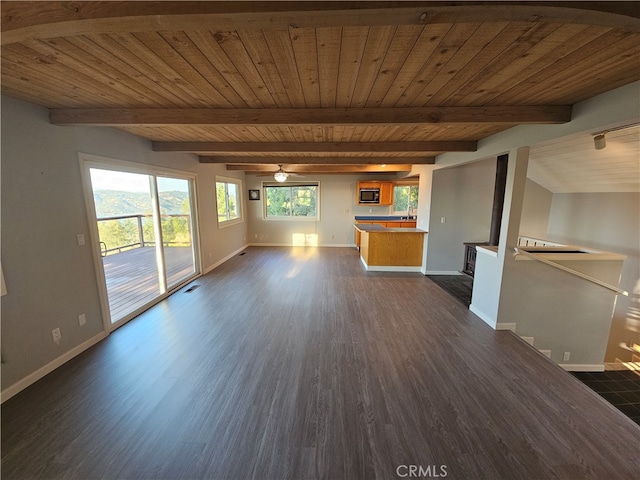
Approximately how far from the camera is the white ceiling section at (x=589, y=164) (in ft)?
10.5

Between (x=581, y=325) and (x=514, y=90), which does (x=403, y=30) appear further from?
(x=581, y=325)

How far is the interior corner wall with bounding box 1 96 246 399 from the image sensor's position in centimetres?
201

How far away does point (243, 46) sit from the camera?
1.38m

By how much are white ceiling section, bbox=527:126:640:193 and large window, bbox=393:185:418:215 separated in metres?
3.11

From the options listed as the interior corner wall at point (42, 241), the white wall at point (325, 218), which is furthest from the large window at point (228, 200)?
the interior corner wall at point (42, 241)

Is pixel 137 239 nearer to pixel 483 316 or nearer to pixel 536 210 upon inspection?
pixel 483 316

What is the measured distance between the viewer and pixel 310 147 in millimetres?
3758

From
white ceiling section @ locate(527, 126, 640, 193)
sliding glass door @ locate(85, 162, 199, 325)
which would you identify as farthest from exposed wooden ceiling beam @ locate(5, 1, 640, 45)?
white ceiling section @ locate(527, 126, 640, 193)

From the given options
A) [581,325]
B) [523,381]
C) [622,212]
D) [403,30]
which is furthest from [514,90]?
[622,212]

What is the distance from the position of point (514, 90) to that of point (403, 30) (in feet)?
4.35

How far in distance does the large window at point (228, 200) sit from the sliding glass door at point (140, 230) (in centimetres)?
132

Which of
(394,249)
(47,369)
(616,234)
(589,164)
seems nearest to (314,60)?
(47,369)

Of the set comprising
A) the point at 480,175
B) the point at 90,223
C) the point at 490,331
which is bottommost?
the point at 490,331

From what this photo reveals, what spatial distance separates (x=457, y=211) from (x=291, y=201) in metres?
A: 4.85
